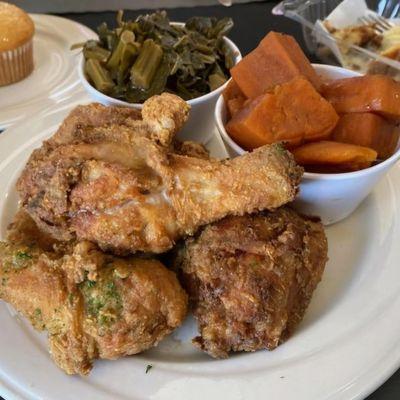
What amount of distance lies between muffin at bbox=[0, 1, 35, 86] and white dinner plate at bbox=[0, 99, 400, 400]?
1.70m

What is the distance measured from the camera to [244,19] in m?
3.51

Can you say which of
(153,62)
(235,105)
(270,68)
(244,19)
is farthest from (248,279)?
(244,19)

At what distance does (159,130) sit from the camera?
1628 mm

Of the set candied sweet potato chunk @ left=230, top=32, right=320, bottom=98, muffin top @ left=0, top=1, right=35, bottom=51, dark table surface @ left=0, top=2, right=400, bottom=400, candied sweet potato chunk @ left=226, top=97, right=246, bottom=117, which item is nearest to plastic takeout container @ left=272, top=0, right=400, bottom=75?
dark table surface @ left=0, top=2, right=400, bottom=400

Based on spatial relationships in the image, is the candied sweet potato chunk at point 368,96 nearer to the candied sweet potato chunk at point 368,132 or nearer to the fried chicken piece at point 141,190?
the candied sweet potato chunk at point 368,132

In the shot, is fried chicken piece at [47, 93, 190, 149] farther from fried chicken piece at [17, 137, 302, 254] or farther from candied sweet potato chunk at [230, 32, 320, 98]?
candied sweet potato chunk at [230, 32, 320, 98]

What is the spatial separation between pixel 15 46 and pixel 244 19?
148 cm

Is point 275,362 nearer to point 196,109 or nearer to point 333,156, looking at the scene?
point 333,156

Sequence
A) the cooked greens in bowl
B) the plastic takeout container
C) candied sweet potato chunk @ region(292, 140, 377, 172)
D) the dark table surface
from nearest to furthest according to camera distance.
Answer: candied sweet potato chunk @ region(292, 140, 377, 172) < the cooked greens in bowl < the plastic takeout container < the dark table surface

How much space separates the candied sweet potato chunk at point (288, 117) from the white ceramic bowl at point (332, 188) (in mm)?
92

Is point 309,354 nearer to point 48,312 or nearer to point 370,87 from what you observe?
point 48,312

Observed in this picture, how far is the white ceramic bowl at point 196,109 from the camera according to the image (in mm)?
2121

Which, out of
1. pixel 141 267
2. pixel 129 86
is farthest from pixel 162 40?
pixel 141 267

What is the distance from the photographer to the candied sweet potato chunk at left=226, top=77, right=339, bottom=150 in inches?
69.4
